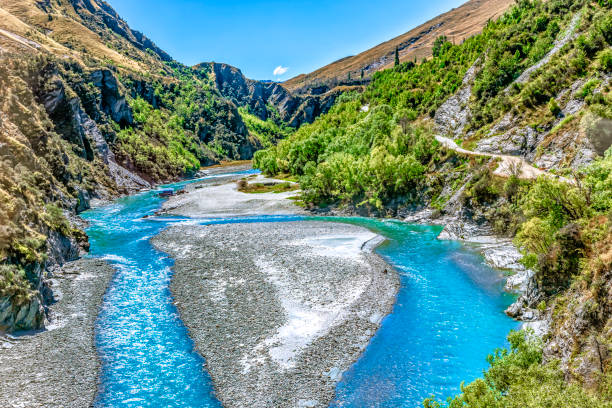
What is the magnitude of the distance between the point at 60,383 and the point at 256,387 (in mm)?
12813

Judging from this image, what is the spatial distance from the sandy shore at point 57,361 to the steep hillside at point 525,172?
22292 millimetres

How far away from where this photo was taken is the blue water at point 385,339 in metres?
23.9

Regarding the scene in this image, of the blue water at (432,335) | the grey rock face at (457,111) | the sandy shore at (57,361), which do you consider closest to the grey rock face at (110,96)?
the grey rock face at (457,111)

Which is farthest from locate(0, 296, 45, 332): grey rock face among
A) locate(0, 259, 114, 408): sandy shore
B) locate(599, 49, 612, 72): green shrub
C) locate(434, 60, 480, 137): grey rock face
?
locate(434, 60, 480, 137): grey rock face

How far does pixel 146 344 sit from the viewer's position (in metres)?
29.7

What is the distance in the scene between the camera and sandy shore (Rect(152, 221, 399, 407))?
25266mm

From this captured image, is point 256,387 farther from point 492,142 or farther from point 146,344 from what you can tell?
point 492,142

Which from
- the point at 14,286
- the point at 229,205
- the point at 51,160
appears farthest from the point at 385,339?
the point at 51,160

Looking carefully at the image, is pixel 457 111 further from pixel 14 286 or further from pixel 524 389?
pixel 14 286

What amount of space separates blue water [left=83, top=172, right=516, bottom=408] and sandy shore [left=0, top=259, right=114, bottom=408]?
998 millimetres

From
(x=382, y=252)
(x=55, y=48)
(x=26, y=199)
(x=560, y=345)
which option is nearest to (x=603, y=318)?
(x=560, y=345)

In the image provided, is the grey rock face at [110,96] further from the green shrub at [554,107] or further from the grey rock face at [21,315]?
the green shrub at [554,107]

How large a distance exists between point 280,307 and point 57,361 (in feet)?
58.5

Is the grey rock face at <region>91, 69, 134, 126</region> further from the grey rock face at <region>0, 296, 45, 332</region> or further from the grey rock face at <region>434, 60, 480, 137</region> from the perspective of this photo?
the grey rock face at <region>0, 296, 45, 332</region>
